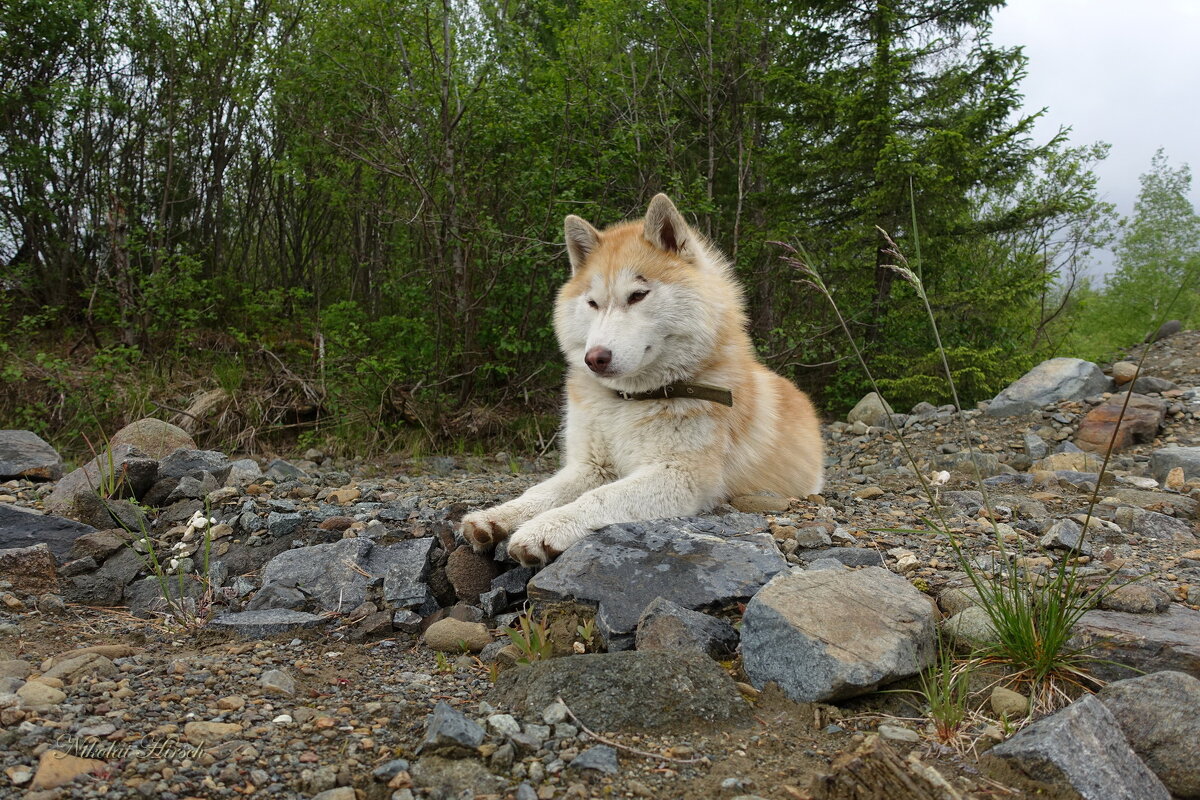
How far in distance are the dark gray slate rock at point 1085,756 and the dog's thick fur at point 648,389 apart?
1720mm

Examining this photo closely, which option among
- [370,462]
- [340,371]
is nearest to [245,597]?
[370,462]

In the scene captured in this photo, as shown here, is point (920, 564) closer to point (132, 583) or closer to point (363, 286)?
point (132, 583)

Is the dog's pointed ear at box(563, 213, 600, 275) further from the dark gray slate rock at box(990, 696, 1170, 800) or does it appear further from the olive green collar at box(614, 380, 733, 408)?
the dark gray slate rock at box(990, 696, 1170, 800)

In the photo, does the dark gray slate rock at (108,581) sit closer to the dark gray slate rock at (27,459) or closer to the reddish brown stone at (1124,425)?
the dark gray slate rock at (27,459)

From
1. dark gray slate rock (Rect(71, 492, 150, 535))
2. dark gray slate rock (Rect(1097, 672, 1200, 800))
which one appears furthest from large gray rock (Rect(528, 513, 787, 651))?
dark gray slate rock (Rect(71, 492, 150, 535))

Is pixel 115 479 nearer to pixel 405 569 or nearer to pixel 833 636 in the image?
pixel 405 569

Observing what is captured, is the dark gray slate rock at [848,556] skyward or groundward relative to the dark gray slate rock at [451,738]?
skyward

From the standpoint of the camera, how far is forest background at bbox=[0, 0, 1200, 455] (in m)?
7.06

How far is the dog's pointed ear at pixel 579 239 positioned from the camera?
13.2 ft

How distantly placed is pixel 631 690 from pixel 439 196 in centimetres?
629

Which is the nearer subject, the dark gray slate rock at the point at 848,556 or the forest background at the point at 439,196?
the dark gray slate rock at the point at 848,556

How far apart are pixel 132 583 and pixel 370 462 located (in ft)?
10.9

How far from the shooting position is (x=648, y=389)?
143 inches

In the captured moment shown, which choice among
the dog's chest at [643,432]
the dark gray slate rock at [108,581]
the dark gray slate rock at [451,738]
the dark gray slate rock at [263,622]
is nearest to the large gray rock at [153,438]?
the dark gray slate rock at [108,581]
